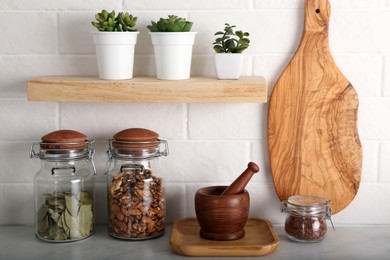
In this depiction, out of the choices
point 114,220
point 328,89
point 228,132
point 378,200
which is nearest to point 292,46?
point 328,89

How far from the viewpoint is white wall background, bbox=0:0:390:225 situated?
1.44 metres

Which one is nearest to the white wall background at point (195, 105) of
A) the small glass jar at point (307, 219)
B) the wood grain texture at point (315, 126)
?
the wood grain texture at point (315, 126)

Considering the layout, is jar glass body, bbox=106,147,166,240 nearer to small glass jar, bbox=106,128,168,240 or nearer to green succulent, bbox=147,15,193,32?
small glass jar, bbox=106,128,168,240

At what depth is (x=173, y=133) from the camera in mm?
1484

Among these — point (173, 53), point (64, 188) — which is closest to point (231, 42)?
point (173, 53)

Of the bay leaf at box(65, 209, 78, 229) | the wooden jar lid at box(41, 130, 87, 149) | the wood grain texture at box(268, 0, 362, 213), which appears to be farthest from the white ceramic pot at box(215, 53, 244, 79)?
the bay leaf at box(65, 209, 78, 229)

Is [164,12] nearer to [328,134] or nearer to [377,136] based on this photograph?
[328,134]

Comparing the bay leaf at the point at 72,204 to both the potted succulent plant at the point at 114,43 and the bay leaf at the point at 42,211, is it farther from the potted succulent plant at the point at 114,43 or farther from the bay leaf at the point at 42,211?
the potted succulent plant at the point at 114,43

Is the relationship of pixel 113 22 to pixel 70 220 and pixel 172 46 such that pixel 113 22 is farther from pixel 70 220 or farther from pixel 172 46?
pixel 70 220

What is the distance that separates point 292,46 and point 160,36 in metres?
0.33

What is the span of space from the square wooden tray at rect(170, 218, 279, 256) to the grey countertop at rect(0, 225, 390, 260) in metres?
0.02

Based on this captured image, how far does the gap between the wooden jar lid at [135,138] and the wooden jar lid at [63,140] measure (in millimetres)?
83

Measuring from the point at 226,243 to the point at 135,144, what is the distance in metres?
0.30

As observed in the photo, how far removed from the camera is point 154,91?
1320 millimetres
